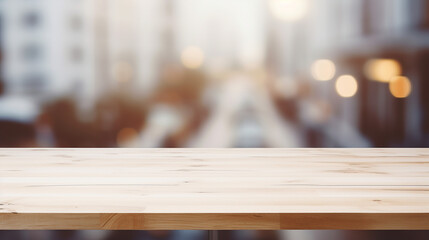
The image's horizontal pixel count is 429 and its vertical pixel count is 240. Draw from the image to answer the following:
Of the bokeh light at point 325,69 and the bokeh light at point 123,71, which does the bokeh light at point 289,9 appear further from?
the bokeh light at point 123,71

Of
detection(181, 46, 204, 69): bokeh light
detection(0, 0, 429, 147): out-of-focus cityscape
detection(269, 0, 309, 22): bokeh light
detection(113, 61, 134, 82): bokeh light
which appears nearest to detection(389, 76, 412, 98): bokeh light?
detection(0, 0, 429, 147): out-of-focus cityscape

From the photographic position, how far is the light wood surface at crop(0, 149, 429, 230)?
66 cm

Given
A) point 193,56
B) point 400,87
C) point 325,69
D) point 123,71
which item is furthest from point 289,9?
point 123,71

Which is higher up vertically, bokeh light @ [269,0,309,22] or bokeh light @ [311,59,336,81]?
bokeh light @ [269,0,309,22]

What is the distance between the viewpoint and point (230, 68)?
5.11 ft

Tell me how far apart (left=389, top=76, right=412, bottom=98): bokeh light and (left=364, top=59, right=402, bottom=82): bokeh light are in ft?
0.07

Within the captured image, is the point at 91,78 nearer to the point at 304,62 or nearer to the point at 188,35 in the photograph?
the point at 188,35

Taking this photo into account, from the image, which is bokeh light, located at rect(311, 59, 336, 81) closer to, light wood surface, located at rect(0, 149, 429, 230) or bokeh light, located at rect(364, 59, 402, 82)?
bokeh light, located at rect(364, 59, 402, 82)

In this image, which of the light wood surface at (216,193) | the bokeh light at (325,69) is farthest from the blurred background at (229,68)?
the light wood surface at (216,193)

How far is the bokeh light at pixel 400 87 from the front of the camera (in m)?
1.56

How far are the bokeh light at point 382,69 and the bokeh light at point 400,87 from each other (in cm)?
2

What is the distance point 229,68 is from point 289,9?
301 mm

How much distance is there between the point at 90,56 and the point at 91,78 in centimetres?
8

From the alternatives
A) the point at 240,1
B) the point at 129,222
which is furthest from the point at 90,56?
the point at 129,222
